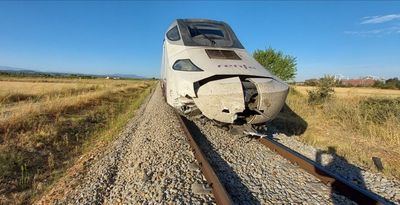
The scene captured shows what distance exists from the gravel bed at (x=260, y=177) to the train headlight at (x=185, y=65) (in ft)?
5.46

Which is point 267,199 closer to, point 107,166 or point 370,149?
point 107,166

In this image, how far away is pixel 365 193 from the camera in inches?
149

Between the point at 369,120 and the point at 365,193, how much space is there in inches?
312

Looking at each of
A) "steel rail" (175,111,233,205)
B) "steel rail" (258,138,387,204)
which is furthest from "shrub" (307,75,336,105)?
"steel rail" (175,111,233,205)

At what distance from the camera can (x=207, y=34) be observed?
A: 8375mm

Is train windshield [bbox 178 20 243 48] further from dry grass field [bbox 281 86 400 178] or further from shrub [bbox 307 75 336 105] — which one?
shrub [bbox 307 75 336 105]

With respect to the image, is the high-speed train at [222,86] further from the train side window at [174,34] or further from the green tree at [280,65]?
the green tree at [280,65]

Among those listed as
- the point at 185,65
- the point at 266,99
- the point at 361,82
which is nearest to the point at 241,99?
the point at 266,99

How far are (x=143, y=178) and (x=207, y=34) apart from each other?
16.1 ft

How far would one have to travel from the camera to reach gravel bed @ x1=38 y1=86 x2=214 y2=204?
399 centimetres

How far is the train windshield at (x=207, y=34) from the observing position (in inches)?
311

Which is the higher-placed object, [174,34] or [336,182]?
[174,34]

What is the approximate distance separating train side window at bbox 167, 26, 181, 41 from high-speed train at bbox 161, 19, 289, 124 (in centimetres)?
54

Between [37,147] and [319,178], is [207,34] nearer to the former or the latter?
[319,178]
